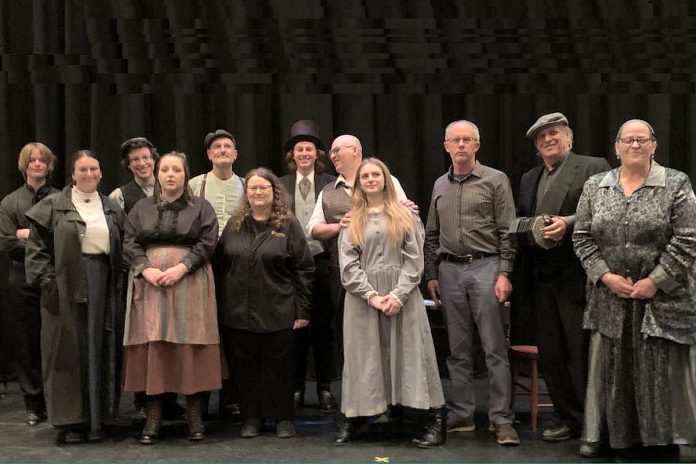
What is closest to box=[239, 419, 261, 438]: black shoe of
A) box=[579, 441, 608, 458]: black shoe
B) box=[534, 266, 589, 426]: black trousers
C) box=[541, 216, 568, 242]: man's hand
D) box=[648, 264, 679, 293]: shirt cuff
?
box=[534, 266, 589, 426]: black trousers

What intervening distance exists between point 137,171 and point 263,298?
1.25 meters

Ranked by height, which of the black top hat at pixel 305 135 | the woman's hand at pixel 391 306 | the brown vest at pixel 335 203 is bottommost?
the woman's hand at pixel 391 306

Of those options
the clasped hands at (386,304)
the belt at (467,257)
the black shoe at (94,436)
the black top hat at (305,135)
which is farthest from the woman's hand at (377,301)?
the black shoe at (94,436)

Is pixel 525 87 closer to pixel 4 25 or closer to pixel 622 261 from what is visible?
pixel 622 261

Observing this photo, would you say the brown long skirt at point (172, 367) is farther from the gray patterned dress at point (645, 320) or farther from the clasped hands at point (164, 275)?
the gray patterned dress at point (645, 320)

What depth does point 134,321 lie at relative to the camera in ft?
13.2

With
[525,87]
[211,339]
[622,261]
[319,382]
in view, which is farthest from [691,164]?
[211,339]

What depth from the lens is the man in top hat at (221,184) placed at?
4656 millimetres

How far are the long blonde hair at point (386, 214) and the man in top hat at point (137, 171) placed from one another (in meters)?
1.41

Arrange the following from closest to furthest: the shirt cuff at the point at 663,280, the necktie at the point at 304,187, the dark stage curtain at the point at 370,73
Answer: the shirt cuff at the point at 663,280
the necktie at the point at 304,187
the dark stage curtain at the point at 370,73

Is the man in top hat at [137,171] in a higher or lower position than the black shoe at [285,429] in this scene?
higher

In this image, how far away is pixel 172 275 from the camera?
12.9ft

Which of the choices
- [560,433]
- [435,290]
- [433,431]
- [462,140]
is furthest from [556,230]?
[433,431]

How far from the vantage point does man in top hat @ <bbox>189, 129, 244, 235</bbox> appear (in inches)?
183
